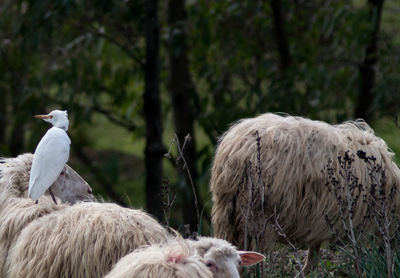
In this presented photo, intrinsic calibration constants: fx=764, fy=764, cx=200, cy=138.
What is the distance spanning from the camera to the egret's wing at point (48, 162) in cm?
470

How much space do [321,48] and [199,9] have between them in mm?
1888

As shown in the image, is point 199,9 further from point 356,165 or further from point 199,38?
point 356,165

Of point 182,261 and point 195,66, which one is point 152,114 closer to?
point 195,66

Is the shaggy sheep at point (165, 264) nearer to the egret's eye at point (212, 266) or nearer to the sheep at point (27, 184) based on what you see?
the egret's eye at point (212, 266)

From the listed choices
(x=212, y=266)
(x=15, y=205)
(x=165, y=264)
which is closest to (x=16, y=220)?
(x=15, y=205)

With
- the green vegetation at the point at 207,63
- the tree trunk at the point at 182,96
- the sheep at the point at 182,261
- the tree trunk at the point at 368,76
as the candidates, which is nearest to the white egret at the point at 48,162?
the sheep at the point at 182,261

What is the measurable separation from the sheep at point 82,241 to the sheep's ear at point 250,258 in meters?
0.44

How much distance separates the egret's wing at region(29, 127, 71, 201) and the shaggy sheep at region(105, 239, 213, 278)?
1.23 meters

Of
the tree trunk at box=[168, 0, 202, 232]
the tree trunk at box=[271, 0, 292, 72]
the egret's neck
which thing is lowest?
the tree trunk at box=[168, 0, 202, 232]

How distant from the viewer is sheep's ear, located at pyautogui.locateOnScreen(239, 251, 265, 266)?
13.6 feet

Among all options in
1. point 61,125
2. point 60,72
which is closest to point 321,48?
point 60,72

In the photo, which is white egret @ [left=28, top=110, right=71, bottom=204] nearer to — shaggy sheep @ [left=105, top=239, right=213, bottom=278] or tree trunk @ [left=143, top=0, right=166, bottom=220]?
shaggy sheep @ [left=105, top=239, right=213, bottom=278]

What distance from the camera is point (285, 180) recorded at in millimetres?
5191

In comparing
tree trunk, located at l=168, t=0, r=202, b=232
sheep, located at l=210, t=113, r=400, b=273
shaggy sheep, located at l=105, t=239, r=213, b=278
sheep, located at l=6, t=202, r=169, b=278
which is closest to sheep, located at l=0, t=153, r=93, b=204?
sheep, located at l=6, t=202, r=169, b=278
